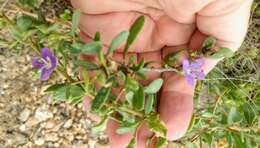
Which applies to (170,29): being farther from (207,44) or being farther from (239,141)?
(239,141)

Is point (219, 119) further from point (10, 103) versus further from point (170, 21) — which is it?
point (10, 103)

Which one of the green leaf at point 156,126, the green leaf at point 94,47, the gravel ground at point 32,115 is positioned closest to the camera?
the green leaf at point 94,47

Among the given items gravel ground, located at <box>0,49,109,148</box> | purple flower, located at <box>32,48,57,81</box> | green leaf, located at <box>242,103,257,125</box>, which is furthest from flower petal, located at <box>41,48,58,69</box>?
gravel ground, located at <box>0,49,109,148</box>

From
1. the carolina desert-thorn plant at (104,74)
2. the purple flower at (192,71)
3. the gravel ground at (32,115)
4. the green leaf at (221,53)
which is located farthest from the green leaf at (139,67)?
the gravel ground at (32,115)

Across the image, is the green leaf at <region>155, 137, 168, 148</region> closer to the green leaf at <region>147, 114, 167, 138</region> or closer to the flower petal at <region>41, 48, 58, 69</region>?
the green leaf at <region>147, 114, 167, 138</region>

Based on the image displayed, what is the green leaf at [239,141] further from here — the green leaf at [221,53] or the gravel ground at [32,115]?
the gravel ground at [32,115]

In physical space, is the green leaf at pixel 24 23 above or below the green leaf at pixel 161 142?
above
